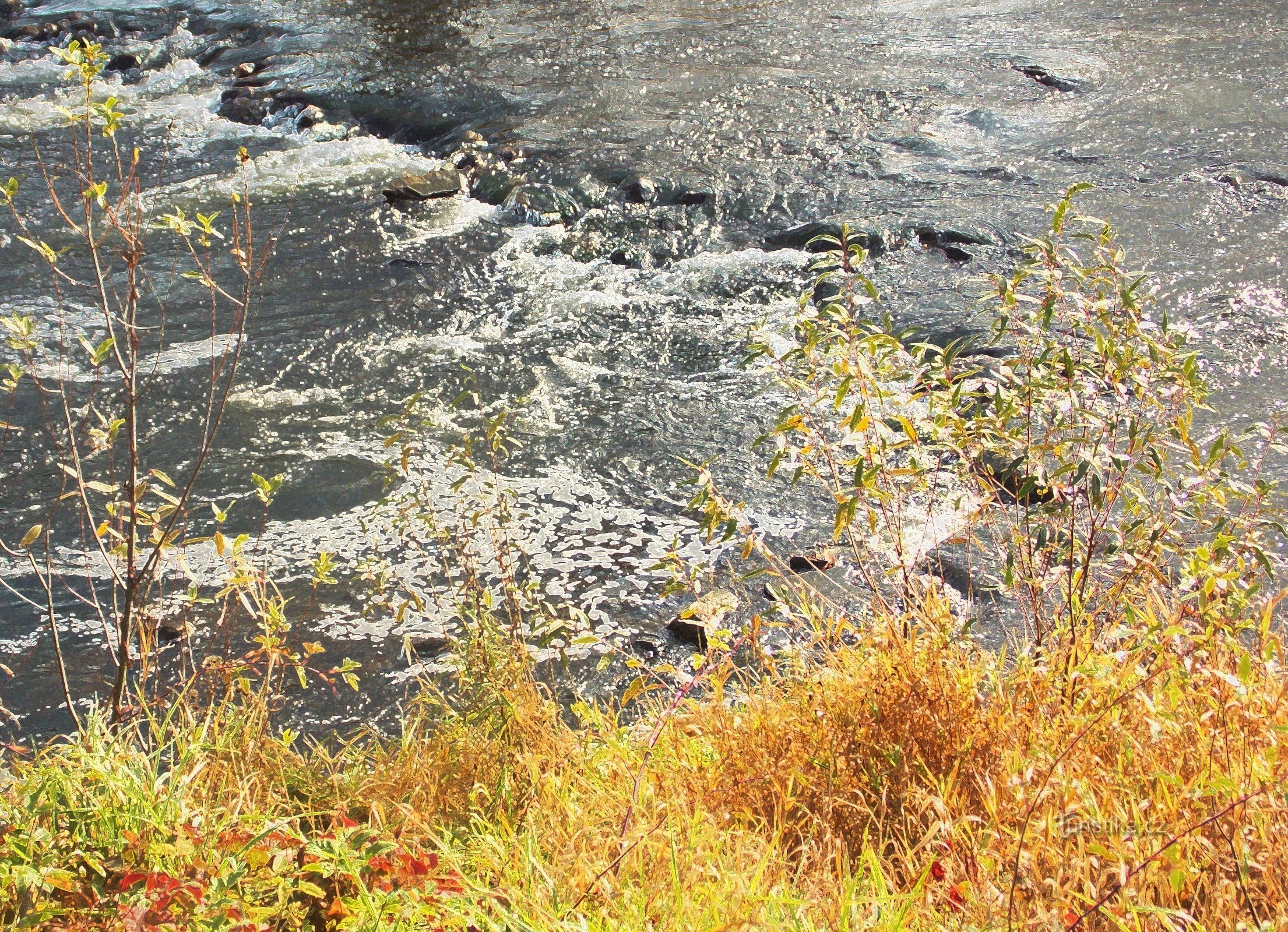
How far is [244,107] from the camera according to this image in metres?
10.5

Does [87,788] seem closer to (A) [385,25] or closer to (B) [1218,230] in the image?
(B) [1218,230]

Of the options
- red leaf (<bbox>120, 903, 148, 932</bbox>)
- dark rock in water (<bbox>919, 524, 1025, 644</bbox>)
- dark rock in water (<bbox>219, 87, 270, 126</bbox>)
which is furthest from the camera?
dark rock in water (<bbox>219, 87, 270, 126</bbox>)

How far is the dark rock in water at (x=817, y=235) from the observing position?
727 cm

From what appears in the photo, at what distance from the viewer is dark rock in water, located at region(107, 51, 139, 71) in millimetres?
12062

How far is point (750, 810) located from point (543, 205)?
243 inches

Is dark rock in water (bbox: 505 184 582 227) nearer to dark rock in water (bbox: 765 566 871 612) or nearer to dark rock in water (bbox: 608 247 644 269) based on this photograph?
dark rock in water (bbox: 608 247 644 269)

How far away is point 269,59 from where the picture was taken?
38.5 feet

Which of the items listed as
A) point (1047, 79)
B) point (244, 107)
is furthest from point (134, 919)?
point (244, 107)

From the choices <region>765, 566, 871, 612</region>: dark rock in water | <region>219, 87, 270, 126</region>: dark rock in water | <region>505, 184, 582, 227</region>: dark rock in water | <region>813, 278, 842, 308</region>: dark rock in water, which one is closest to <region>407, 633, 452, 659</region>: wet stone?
<region>765, 566, 871, 612</region>: dark rock in water

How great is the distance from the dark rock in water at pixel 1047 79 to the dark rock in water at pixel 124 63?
9022mm

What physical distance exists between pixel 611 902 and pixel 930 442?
5.63 ft

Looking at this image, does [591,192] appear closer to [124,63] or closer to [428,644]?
[428,644]

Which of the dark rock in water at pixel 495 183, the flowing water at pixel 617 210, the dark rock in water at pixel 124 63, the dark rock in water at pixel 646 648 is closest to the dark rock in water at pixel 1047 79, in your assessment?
the flowing water at pixel 617 210

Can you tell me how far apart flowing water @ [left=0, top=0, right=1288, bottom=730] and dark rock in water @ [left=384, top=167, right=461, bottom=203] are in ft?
0.38
